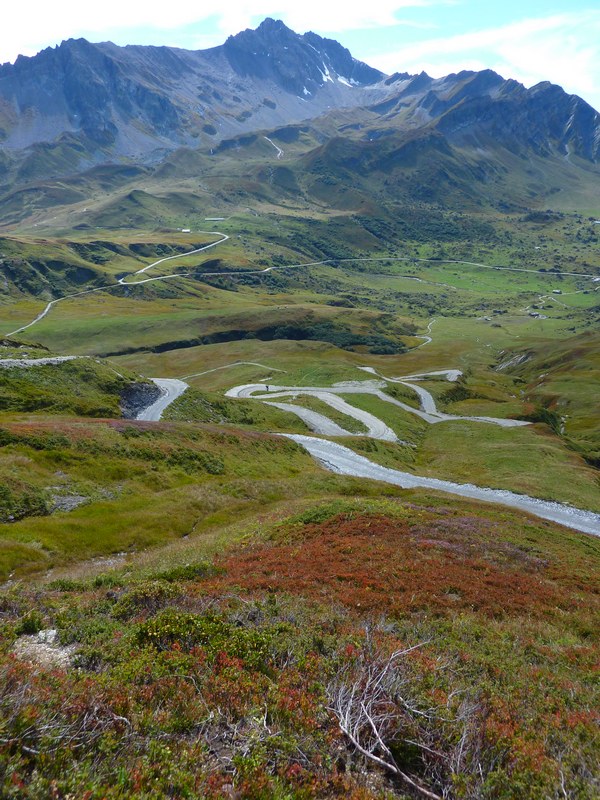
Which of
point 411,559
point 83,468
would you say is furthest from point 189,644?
point 83,468

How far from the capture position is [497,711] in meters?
11.3

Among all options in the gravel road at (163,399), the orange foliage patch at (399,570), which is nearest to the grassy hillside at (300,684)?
the orange foliage patch at (399,570)

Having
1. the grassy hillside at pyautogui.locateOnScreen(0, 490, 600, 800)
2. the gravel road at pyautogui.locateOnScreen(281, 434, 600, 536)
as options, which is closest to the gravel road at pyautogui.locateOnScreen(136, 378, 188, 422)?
the gravel road at pyautogui.locateOnScreen(281, 434, 600, 536)

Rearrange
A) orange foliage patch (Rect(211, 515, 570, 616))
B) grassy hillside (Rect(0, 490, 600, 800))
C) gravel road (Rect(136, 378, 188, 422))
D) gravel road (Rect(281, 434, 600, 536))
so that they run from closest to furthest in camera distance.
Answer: grassy hillside (Rect(0, 490, 600, 800)) → orange foliage patch (Rect(211, 515, 570, 616)) → gravel road (Rect(281, 434, 600, 536)) → gravel road (Rect(136, 378, 188, 422))

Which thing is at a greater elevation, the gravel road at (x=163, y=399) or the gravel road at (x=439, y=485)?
the gravel road at (x=163, y=399)

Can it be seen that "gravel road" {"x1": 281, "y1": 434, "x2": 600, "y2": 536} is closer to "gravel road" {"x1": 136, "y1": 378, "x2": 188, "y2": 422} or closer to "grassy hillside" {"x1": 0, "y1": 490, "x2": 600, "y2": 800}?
"gravel road" {"x1": 136, "y1": 378, "x2": 188, "y2": 422}

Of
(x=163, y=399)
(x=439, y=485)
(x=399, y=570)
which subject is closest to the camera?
(x=399, y=570)

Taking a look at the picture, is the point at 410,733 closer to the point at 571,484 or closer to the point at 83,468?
the point at 83,468

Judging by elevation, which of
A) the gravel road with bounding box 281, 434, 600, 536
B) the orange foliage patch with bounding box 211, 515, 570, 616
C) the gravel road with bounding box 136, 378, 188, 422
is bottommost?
the gravel road with bounding box 281, 434, 600, 536

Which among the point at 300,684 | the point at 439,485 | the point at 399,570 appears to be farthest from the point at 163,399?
the point at 300,684

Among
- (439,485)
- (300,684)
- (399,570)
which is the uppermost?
(300,684)

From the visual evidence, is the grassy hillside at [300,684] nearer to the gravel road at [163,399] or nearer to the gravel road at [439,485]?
the gravel road at [439,485]

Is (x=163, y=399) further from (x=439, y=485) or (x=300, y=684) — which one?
(x=300, y=684)

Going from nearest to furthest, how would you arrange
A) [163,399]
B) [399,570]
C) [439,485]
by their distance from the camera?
[399,570]
[439,485]
[163,399]
